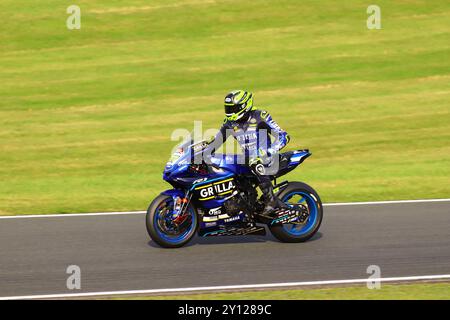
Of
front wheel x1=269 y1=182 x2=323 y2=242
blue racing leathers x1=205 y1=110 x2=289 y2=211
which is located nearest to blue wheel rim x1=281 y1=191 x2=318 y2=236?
front wheel x1=269 y1=182 x2=323 y2=242

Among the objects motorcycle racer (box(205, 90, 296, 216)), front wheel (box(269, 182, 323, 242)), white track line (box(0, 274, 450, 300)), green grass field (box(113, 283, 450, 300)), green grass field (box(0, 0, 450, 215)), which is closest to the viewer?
green grass field (box(113, 283, 450, 300))

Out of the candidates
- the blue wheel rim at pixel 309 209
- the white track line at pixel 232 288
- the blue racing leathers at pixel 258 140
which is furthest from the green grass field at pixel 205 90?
the white track line at pixel 232 288

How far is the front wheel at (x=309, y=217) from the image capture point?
11.1 m

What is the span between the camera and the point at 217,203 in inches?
429

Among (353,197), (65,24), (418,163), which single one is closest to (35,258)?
(353,197)

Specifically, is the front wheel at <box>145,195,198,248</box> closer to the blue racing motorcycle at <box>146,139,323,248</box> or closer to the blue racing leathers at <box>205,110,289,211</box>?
the blue racing motorcycle at <box>146,139,323,248</box>

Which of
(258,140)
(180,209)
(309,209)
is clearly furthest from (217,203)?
(309,209)

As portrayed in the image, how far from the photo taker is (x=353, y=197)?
14.2 metres

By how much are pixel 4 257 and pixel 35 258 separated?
39 cm

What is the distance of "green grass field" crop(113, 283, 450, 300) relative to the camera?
8641 mm

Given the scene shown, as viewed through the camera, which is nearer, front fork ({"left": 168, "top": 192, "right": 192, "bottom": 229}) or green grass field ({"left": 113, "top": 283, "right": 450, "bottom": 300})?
green grass field ({"left": 113, "top": 283, "right": 450, "bottom": 300})

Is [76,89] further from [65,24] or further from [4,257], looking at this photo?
[4,257]

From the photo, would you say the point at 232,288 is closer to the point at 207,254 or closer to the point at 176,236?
the point at 207,254
